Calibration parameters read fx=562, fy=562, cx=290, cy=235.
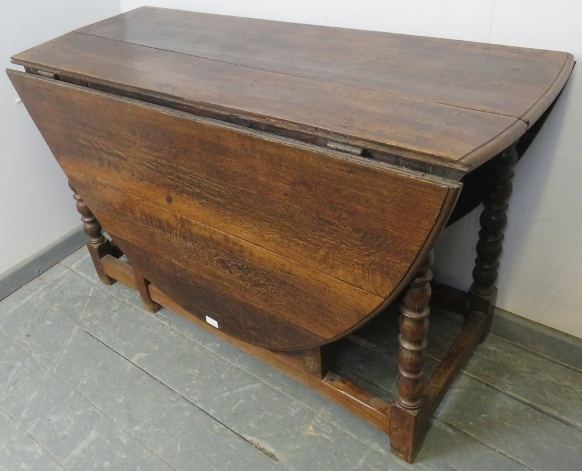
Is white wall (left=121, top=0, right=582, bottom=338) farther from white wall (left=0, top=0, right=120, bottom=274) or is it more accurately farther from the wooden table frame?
white wall (left=0, top=0, right=120, bottom=274)

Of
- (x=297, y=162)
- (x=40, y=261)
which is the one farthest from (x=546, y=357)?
(x=40, y=261)

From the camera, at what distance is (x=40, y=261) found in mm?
1783

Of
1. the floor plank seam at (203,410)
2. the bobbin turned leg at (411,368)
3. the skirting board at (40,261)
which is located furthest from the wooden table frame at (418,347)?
the skirting board at (40,261)

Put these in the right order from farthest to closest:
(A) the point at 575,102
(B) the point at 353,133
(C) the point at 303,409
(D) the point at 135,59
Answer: (C) the point at 303,409, (D) the point at 135,59, (A) the point at 575,102, (B) the point at 353,133

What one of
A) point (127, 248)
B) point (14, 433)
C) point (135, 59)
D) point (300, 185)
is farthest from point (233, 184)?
point (14, 433)

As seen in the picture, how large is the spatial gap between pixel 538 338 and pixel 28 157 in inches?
58.7

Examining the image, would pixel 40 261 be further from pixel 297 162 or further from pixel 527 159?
pixel 527 159

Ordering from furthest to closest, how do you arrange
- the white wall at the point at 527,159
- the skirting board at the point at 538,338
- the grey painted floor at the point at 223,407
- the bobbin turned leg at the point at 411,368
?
the skirting board at the point at 538,338 < the grey painted floor at the point at 223,407 < the white wall at the point at 527,159 < the bobbin turned leg at the point at 411,368

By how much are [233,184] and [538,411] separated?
2.84ft

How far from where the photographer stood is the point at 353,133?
83cm

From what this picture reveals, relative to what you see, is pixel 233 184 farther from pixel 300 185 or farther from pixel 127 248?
pixel 127 248

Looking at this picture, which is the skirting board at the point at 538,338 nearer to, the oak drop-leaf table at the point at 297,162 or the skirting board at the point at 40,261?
the oak drop-leaf table at the point at 297,162

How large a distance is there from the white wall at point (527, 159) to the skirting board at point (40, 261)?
84 centimetres

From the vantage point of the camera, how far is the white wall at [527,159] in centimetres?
107
